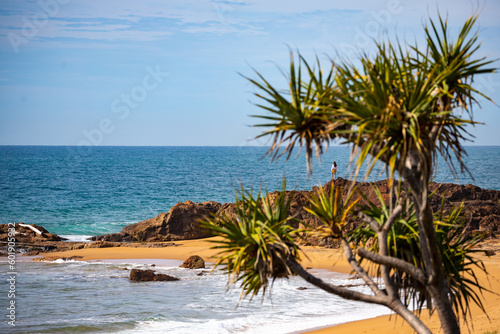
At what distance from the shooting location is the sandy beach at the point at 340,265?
1101 centimetres

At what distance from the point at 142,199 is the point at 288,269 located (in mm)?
50816

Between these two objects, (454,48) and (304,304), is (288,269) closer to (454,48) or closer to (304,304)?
(454,48)

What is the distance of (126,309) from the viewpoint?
547 inches

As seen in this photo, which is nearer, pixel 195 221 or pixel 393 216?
pixel 393 216

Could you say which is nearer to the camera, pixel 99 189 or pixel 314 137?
pixel 314 137

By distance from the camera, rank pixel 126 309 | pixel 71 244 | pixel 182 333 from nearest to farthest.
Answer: pixel 182 333, pixel 126 309, pixel 71 244

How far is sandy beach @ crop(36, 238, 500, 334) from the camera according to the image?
11.0 m

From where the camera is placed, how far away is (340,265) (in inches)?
755

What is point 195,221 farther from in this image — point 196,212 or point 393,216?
point 393,216

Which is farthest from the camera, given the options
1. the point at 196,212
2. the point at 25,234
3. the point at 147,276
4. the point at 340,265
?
the point at 196,212

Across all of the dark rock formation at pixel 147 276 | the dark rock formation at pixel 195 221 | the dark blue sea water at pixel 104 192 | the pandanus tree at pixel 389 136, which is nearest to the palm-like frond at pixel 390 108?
the pandanus tree at pixel 389 136

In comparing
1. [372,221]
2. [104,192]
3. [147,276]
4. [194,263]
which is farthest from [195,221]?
[104,192]

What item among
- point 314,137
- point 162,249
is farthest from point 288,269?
point 162,249

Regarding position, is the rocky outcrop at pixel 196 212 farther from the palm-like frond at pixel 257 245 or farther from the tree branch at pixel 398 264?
the tree branch at pixel 398 264
